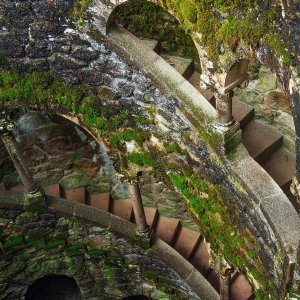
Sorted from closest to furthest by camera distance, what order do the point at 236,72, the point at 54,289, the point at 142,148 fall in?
the point at 236,72 → the point at 142,148 → the point at 54,289

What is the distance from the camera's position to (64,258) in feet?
34.2

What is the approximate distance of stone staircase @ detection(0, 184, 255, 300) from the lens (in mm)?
9062

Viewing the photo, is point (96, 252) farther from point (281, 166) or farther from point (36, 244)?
point (281, 166)

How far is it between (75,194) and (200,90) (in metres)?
3.64

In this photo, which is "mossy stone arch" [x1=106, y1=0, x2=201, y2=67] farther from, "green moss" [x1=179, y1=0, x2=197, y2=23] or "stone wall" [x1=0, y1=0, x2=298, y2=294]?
"green moss" [x1=179, y1=0, x2=197, y2=23]

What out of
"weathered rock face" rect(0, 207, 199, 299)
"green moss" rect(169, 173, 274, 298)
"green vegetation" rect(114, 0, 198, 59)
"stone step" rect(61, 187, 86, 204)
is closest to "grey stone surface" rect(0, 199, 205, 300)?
"weathered rock face" rect(0, 207, 199, 299)

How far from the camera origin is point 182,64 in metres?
7.68

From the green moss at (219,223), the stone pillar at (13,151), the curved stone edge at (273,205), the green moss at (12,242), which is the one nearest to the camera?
the curved stone edge at (273,205)

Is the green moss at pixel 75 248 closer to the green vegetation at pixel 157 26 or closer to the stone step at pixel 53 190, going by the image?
the stone step at pixel 53 190

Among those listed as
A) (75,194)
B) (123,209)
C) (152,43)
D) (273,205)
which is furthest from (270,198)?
(75,194)

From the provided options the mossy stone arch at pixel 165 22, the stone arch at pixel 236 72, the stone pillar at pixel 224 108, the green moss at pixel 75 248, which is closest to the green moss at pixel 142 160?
the mossy stone arch at pixel 165 22

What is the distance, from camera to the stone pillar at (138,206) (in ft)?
27.8

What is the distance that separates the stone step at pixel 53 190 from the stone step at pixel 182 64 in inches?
135

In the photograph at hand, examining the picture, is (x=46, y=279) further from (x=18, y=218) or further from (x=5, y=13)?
(x=5, y=13)
